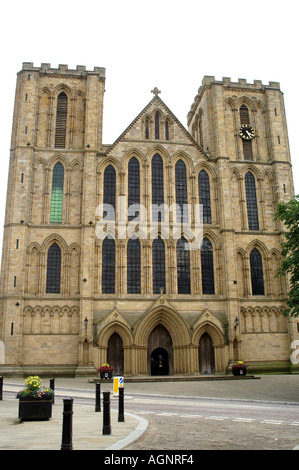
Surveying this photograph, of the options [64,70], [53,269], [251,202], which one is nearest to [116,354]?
[53,269]

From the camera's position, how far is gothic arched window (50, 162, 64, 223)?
34.2m

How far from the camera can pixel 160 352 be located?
109ft

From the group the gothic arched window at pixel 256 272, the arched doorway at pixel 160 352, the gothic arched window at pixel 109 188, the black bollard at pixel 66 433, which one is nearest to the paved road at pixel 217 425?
the black bollard at pixel 66 433

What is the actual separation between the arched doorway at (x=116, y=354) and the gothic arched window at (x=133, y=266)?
3.60 m

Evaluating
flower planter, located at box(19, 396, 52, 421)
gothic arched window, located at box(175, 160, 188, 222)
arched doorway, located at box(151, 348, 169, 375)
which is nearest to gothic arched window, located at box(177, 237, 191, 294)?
gothic arched window, located at box(175, 160, 188, 222)

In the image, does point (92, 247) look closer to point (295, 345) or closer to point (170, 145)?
point (170, 145)

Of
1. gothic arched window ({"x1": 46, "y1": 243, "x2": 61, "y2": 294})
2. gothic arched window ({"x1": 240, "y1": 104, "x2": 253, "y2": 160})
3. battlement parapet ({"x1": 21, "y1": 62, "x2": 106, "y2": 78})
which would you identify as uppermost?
battlement parapet ({"x1": 21, "y1": 62, "x2": 106, "y2": 78})

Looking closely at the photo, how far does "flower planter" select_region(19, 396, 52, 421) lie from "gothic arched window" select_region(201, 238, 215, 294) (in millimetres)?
23782

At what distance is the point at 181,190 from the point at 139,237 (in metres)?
5.45

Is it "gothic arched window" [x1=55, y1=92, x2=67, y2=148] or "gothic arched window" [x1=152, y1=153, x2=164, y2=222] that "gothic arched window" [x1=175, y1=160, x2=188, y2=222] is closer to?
"gothic arched window" [x1=152, y1=153, x2=164, y2=222]

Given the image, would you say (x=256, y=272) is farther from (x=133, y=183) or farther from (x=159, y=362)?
(x=133, y=183)

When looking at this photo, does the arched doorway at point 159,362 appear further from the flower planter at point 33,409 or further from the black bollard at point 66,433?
the black bollard at point 66,433

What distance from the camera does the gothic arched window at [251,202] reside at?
3679 centimetres
